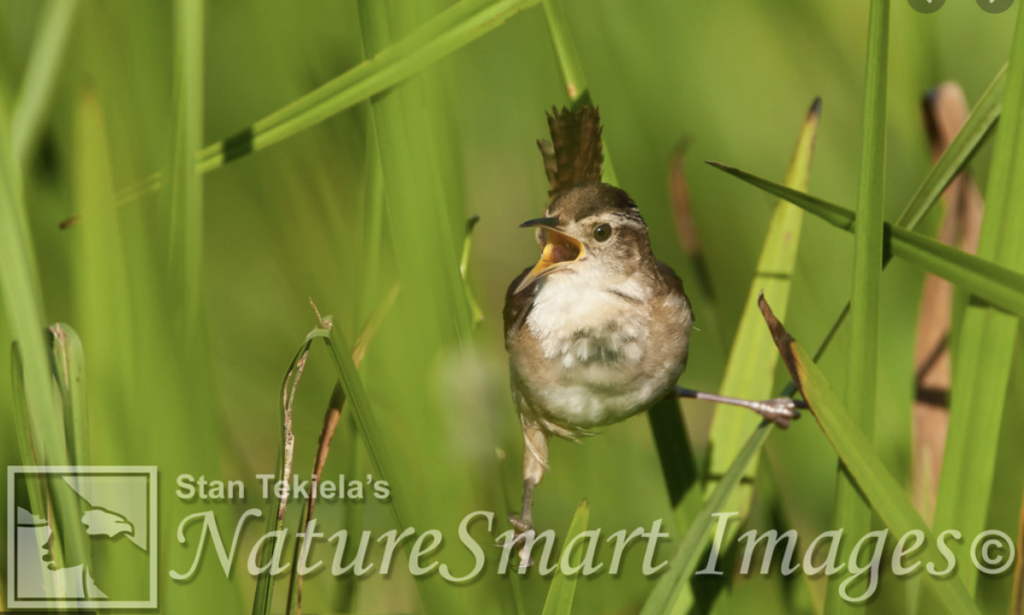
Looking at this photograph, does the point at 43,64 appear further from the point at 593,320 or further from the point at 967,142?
the point at 967,142

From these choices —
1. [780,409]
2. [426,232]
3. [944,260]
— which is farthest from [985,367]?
[426,232]

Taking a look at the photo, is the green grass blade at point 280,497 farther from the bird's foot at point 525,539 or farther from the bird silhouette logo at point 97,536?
the bird's foot at point 525,539

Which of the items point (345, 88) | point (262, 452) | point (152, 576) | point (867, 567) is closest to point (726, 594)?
point (867, 567)

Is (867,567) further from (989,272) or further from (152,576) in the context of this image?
(152,576)

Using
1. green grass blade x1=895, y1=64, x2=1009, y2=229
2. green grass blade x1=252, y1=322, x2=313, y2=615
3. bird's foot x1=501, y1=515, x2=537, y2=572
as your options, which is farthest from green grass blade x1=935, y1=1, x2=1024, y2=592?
green grass blade x1=252, y1=322, x2=313, y2=615

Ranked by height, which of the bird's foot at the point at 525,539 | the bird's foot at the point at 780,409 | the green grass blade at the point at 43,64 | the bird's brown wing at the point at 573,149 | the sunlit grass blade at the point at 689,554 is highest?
the green grass blade at the point at 43,64

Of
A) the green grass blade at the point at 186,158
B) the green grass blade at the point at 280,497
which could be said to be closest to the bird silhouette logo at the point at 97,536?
the green grass blade at the point at 280,497
